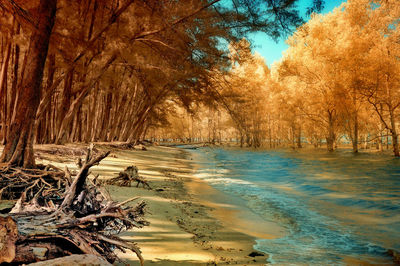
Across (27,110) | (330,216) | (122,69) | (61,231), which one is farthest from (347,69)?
(61,231)

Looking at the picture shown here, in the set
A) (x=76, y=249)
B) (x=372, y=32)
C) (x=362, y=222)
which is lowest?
(x=362, y=222)

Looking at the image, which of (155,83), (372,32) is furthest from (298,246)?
(372,32)

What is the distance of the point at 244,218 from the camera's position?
5.53 metres

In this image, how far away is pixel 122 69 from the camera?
51.4 feet

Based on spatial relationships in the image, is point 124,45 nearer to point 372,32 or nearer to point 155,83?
point 155,83

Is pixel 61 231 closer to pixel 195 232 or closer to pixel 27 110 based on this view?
pixel 195 232

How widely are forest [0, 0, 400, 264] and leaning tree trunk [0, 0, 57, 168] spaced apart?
0.02 meters

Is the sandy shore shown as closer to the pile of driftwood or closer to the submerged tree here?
the pile of driftwood

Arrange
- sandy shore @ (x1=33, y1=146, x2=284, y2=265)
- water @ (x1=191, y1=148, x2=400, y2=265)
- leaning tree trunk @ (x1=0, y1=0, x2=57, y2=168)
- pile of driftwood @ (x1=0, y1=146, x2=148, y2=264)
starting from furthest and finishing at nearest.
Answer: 1. leaning tree trunk @ (x1=0, y1=0, x2=57, y2=168)
2. water @ (x1=191, y1=148, x2=400, y2=265)
3. sandy shore @ (x1=33, y1=146, x2=284, y2=265)
4. pile of driftwood @ (x1=0, y1=146, x2=148, y2=264)

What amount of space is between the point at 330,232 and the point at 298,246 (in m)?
1.29

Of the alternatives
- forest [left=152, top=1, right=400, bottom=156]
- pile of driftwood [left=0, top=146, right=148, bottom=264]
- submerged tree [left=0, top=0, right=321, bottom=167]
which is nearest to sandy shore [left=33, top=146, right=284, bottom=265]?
pile of driftwood [left=0, top=146, right=148, bottom=264]

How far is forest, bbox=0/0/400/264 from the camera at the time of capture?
10.3 feet

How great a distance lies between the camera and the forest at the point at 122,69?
10.3ft

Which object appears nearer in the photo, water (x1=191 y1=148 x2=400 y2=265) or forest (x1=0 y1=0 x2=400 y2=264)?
forest (x1=0 y1=0 x2=400 y2=264)
